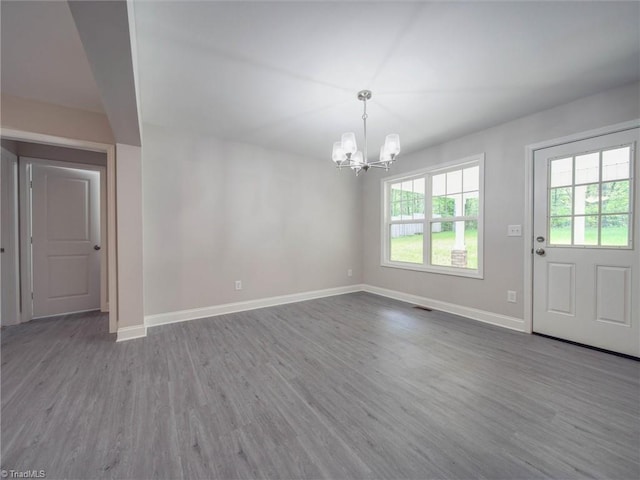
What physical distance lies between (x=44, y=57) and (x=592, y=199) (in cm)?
486

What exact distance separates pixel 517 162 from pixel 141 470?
4114 millimetres

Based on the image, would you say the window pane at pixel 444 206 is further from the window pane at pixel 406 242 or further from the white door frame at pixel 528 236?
the white door frame at pixel 528 236

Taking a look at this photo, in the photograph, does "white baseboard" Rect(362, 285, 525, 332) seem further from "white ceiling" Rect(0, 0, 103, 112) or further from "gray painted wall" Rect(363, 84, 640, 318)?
"white ceiling" Rect(0, 0, 103, 112)

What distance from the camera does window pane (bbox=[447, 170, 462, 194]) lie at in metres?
3.59

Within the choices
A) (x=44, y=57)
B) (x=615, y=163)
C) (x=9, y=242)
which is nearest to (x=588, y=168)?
(x=615, y=163)

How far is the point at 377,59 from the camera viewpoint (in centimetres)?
193

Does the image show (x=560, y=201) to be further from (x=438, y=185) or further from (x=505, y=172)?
(x=438, y=185)

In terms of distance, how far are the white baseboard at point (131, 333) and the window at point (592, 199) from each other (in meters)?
4.52

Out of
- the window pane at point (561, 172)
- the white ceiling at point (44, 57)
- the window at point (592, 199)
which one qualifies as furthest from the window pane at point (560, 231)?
the white ceiling at point (44, 57)

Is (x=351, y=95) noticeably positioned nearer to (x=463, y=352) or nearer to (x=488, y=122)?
(x=488, y=122)

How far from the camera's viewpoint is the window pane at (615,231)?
2.33 meters

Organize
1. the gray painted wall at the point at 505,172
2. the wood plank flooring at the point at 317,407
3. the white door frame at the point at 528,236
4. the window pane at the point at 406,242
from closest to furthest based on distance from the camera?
1. the wood plank flooring at the point at 317,407
2. the gray painted wall at the point at 505,172
3. the white door frame at the point at 528,236
4. the window pane at the point at 406,242

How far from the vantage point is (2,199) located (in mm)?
2977

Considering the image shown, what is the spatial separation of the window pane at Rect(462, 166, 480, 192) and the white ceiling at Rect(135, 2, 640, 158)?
26.5 inches
